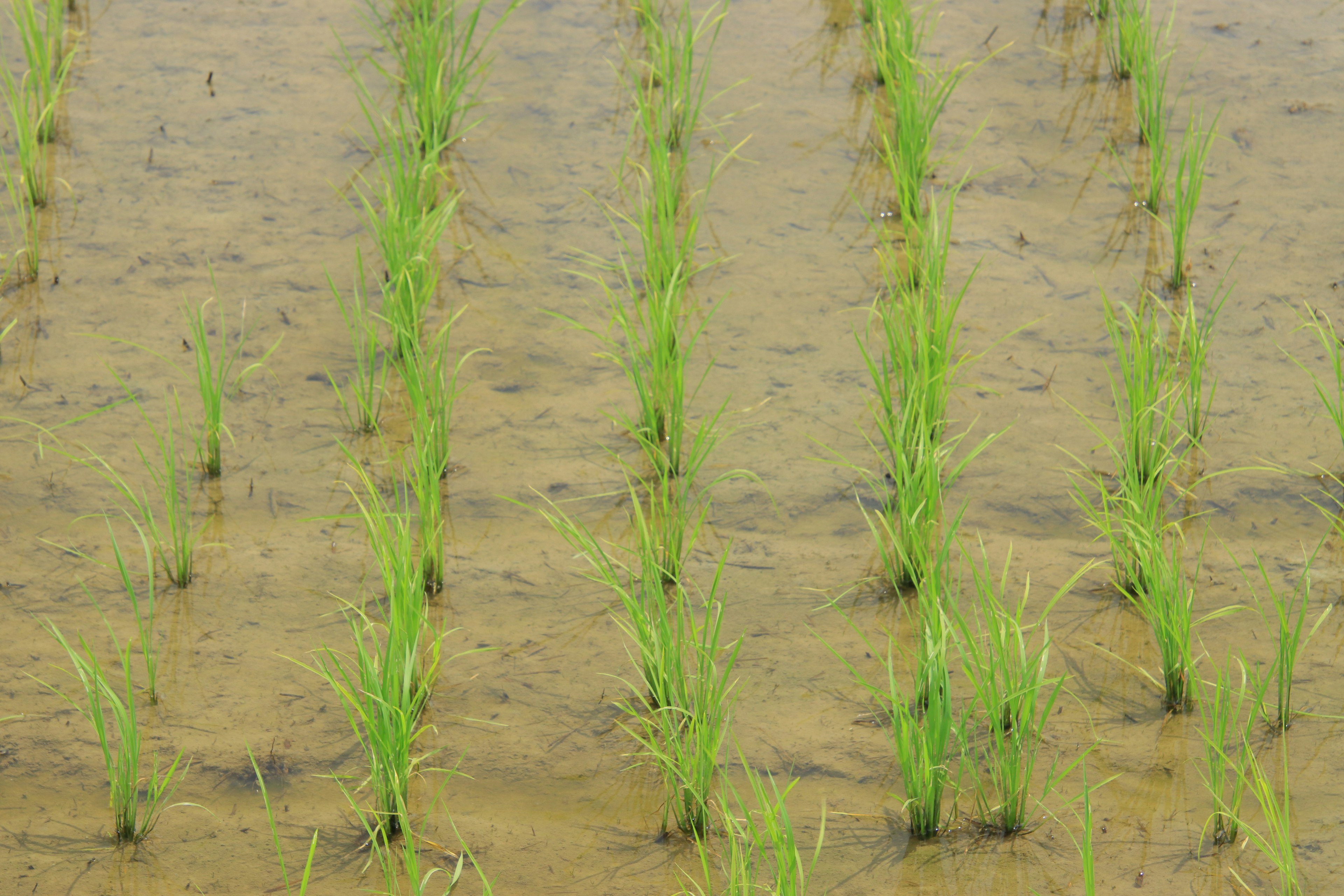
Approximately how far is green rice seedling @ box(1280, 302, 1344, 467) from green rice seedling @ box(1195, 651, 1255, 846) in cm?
68

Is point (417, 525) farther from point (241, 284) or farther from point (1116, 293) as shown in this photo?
point (1116, 293)

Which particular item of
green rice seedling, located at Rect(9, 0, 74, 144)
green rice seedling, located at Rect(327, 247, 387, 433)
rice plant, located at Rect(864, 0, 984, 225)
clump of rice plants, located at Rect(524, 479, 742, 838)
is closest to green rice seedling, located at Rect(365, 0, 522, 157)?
green rice seedling, located at Rect(327, 247, 387, 433)

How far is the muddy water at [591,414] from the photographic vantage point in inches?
78.7

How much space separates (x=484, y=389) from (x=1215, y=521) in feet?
5.59

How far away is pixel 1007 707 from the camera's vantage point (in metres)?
2.15

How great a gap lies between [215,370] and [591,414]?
930 mm

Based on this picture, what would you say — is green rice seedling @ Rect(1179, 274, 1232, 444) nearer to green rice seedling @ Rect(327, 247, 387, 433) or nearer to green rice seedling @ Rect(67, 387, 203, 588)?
green rice seedling @ Rect(327, 247, 387, 433)

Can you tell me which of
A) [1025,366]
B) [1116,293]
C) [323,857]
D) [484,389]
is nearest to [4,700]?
[323,857]

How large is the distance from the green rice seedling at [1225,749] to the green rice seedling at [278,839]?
143 cm

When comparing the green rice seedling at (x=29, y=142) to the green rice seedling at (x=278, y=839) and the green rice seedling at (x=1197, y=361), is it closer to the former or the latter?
the green rice seedling at (x=278, y=839)

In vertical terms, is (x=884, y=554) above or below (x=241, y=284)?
below

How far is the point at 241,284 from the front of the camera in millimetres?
3115

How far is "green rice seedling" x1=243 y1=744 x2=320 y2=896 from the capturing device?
1.79 meters

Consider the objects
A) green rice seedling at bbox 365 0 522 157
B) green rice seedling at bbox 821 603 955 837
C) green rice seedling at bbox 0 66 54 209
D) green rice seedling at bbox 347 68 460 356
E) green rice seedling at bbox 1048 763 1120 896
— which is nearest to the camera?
green rice seedling at bbox 1048 763 1120 896
